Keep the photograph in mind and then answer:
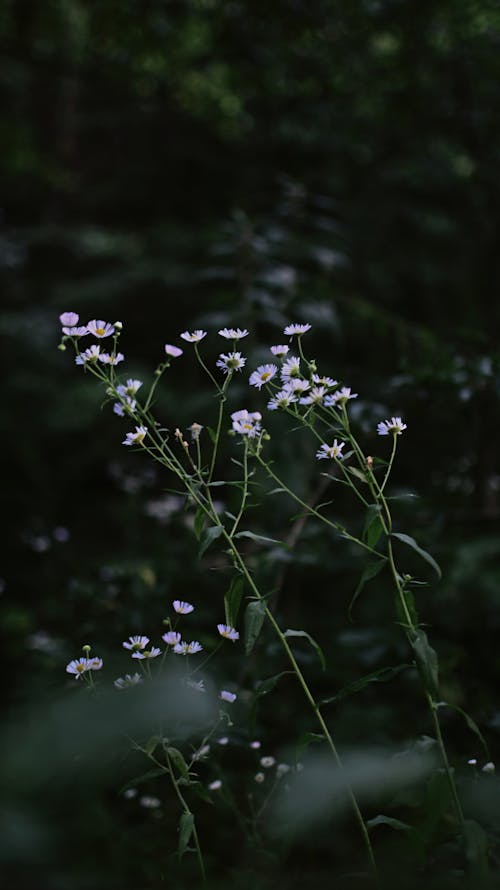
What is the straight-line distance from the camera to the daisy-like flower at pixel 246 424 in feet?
3.08

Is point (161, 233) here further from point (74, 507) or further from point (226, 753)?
point (226, 753)

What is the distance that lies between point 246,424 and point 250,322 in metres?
1.56

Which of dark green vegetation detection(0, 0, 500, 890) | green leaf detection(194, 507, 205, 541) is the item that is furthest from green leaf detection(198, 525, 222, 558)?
dark green vegetation detection(0, 0, 500, 890)

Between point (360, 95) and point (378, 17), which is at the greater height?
point (378, 17)

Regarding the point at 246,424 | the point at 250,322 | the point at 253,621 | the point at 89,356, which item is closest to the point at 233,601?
the point at 253,621

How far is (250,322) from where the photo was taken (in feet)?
8.11

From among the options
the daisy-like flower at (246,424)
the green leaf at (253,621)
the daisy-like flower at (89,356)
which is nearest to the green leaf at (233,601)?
the green leaf at (253,621)

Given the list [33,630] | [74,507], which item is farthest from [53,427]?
[33,630]

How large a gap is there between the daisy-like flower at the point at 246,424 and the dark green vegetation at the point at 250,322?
0.43 m

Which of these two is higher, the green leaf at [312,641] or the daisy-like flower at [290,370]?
the daisy-like flower at [290,370]

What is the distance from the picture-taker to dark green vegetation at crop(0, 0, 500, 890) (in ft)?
4.68

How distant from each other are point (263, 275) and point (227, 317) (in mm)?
326

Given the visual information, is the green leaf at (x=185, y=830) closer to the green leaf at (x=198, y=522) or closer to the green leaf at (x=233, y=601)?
the green leaf at (x=233, y=601)

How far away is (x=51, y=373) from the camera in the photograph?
4047 mm
